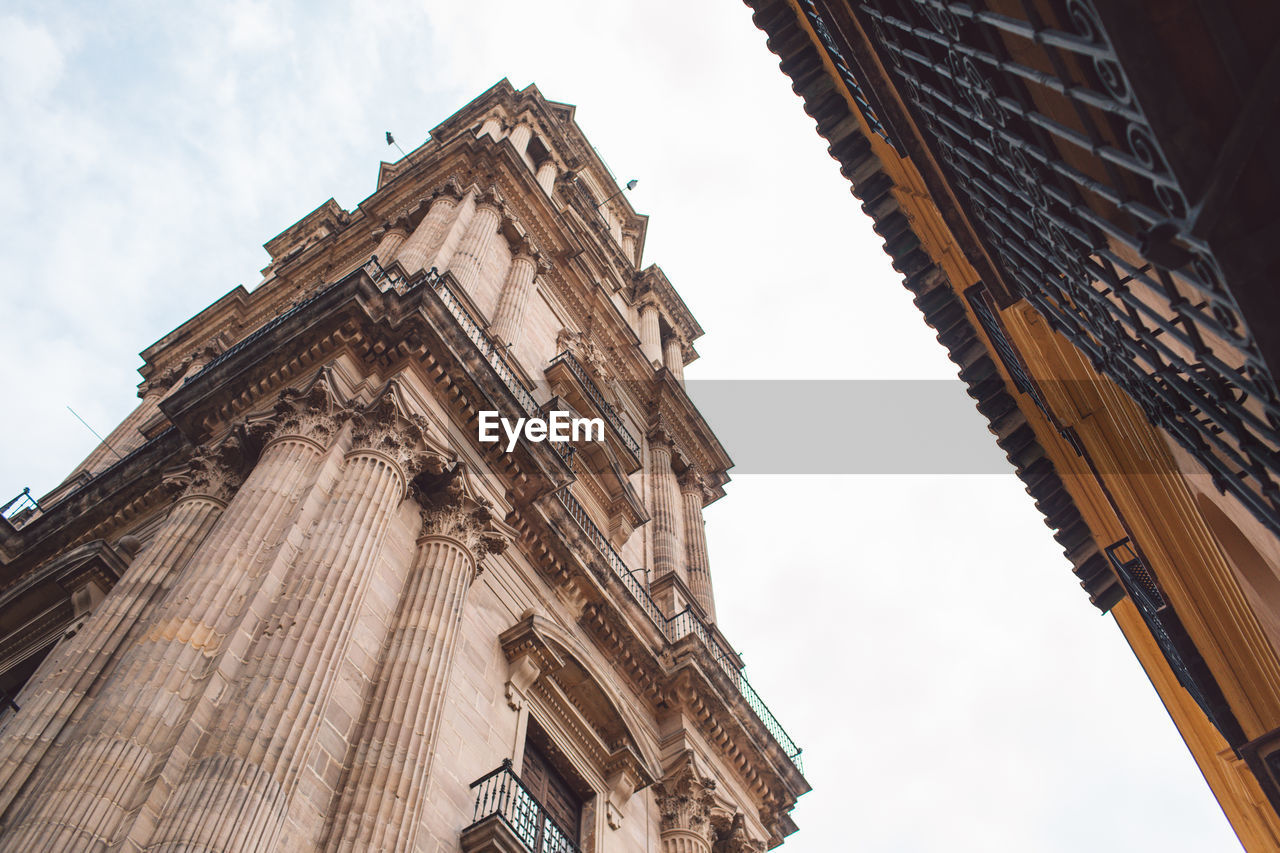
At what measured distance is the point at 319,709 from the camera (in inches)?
454

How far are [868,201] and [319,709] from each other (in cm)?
1178

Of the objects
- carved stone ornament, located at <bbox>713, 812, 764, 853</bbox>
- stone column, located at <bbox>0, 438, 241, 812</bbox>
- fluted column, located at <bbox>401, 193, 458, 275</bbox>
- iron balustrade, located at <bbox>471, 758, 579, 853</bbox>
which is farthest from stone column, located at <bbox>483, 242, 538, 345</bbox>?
iron balustrade, located at <bbox>471, 758, 579, 853</bbox>

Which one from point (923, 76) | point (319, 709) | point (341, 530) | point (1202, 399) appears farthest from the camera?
point (341, 530)

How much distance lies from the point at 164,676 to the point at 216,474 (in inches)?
209

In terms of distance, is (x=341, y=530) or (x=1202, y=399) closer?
(x=1202, y=399)

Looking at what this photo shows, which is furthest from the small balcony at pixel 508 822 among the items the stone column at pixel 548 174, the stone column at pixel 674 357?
the stone column at pixel 548 174

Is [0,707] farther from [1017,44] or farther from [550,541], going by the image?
[1017,44]

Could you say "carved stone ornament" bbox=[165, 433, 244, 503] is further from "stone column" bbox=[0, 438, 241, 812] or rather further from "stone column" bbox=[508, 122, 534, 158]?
"stone column" bbox=[508, 122, 534, 158]

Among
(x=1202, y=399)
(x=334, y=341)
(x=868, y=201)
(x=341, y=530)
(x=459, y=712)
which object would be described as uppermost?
(x=868, y=201)

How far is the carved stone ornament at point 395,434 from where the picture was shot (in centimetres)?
1552

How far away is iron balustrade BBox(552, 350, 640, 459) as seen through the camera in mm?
26734

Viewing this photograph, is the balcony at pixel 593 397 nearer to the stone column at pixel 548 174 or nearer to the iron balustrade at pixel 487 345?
the iron balustrade at pixel 487 345

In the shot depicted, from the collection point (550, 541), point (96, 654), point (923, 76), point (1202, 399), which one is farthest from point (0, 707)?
point (1202, 399)

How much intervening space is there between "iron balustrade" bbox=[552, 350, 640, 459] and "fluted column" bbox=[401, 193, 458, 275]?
168 inches
